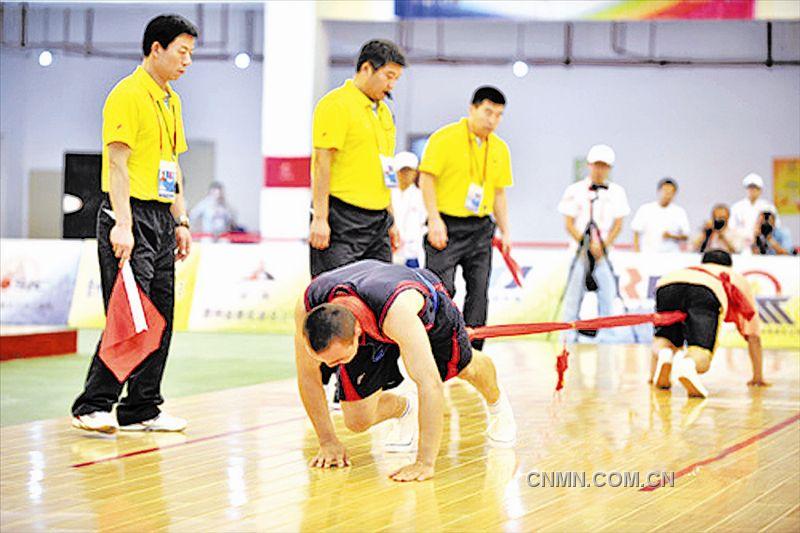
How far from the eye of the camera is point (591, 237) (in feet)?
37.2

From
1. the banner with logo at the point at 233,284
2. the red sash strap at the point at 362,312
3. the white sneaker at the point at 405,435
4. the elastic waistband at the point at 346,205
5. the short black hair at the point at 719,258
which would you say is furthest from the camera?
the banner with logo at the point at 233,284

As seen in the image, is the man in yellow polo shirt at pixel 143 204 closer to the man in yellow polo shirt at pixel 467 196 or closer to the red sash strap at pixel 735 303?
the man in yellow polo shirt at pixel 467 196

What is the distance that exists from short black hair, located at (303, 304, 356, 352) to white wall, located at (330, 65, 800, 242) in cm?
1617

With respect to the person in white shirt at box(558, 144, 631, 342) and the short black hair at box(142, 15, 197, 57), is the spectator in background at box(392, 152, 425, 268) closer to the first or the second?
the person in white shirt at box(558, 144, 631, 342)

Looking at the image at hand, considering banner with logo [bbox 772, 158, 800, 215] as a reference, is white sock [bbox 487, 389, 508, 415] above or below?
below

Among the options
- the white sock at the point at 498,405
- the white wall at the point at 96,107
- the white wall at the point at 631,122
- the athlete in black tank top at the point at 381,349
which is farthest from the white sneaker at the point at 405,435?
the white wall at the point at 96,107

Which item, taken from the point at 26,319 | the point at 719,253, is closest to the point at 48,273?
the point at 26,319

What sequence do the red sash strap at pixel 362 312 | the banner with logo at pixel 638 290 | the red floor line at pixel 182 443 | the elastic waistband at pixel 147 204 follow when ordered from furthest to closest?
the banner with logo at pixel 638 290 < the elastic waistband at pixel 147 204 < the red floor line at pixel 182 443 < the red sash strap at pixel 362 312

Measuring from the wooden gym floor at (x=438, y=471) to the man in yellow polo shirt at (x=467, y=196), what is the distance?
646 millimetres

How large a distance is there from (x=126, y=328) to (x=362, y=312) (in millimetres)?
1391

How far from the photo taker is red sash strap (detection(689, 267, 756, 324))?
7871 millimetres

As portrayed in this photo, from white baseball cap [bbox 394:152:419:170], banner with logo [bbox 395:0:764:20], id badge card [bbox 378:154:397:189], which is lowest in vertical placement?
id badge card [bbox 378:154:397:189]

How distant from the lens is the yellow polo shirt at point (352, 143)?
640cm

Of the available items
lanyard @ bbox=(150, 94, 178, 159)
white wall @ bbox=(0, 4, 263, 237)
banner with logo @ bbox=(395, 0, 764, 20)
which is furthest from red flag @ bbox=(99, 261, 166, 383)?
white wall @ bbox=(0, 4, 263, 237)
